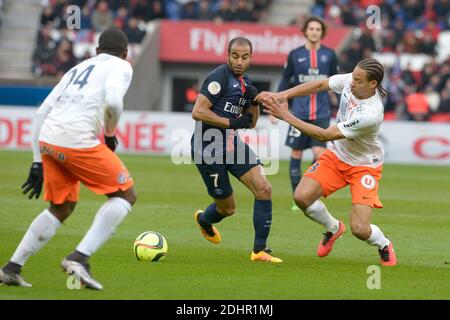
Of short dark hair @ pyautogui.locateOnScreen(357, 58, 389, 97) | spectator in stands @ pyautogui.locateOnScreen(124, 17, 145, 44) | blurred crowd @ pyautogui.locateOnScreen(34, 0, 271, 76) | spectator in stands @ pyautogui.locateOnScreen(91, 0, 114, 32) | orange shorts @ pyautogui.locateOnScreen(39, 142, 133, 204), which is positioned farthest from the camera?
spectator in stands @ pyautogui.locateOnScreen(91, 0, 114, 32)

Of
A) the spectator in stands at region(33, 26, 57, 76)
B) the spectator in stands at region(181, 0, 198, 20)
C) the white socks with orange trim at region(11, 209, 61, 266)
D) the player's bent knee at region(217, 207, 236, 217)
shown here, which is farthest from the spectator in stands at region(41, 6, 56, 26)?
the white socks with orange trim at region(11, 209, 61, 266)

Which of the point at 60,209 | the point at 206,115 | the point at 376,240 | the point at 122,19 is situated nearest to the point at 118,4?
the point at 122,19

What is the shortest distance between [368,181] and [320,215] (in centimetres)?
64

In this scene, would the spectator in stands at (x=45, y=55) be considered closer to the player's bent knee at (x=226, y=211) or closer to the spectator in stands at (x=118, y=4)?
the spectator in stands at (x=118, y=4)

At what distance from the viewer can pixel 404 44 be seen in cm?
2952

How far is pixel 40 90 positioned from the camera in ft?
89.3

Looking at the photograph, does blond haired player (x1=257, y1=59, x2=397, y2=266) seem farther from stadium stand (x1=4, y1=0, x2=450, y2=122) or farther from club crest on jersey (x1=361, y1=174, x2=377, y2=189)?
stadium stand (x1=4, y1=0, x2=450, y2=122)

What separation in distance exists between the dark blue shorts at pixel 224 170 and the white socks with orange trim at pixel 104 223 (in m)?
2.17

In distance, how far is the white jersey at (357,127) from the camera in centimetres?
937

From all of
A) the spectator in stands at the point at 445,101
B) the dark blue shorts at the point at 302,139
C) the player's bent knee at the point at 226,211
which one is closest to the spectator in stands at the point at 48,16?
the spectator in stands at the point at 445,101

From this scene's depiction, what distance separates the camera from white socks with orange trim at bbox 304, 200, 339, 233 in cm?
984

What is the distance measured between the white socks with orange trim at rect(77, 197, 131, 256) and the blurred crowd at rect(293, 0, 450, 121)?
1928cm

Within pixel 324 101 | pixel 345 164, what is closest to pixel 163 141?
pixel 324 101
